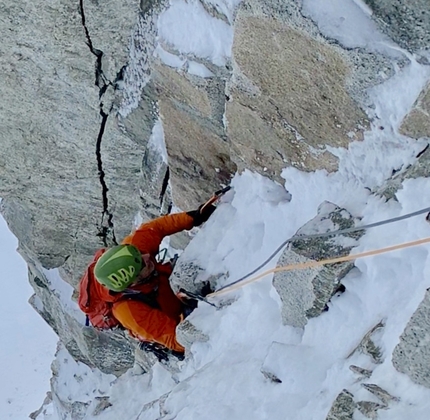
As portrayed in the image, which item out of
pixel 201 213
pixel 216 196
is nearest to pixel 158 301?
pixel 201 213

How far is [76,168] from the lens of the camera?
26.7ft

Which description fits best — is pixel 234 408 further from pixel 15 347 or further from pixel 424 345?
pixel 15 347

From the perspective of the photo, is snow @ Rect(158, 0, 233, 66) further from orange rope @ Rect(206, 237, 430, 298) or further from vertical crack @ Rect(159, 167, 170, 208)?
orange rope @ Rect(206, 237, 430, 298)

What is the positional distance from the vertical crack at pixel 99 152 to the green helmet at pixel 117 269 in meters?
2.28

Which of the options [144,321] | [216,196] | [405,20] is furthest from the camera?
[216,196]

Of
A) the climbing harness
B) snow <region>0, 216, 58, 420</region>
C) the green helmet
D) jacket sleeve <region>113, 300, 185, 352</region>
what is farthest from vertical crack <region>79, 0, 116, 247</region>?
snow <region>0, 216, 58, 420</region>

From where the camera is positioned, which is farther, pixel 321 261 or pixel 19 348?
pixel 19 348

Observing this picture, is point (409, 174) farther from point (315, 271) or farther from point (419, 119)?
point (315, 271)

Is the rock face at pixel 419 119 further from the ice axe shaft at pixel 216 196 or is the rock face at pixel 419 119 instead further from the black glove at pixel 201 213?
the black glove at pixel 201 213

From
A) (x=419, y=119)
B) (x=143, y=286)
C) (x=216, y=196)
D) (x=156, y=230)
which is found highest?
(x=419, y=119)

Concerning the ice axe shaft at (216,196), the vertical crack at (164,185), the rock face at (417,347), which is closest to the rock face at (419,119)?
the rock face at (417,347)

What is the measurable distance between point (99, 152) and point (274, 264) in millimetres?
3499

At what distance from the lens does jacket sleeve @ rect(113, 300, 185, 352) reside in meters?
5.49

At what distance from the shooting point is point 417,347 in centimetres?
343
